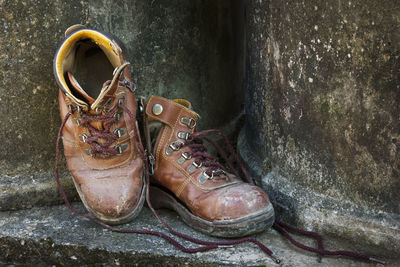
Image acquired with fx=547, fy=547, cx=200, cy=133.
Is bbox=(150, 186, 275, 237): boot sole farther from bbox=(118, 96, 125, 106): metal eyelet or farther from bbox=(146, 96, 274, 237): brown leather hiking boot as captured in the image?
bbox=(118, 96, 125, 106): metal eyelet

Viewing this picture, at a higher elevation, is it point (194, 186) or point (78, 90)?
point (78, 90)

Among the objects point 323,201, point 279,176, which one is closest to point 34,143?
point 279,176

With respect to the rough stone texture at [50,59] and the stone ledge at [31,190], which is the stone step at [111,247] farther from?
the rough stone texture at [50,59]

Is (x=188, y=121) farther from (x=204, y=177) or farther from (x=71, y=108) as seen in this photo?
(x=71, y=108)

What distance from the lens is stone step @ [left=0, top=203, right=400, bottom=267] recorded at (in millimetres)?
1707

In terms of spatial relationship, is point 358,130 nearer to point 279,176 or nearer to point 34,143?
point 279,176

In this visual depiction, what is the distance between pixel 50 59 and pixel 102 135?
394mm

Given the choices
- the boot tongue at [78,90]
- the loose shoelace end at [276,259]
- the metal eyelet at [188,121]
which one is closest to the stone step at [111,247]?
the loose shoelace end at [276,259]

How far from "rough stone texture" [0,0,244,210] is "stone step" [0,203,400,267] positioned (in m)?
0.18

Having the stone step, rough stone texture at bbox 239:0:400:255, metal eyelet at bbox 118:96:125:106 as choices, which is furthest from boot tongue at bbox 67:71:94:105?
rough stone texture at bbox 239:0:400:255

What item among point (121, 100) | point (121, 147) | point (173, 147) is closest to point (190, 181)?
point (173, 147)

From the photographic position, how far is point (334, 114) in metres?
1.73

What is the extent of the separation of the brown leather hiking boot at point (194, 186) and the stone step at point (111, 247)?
0.18 feet

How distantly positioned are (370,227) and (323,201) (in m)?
0.18
